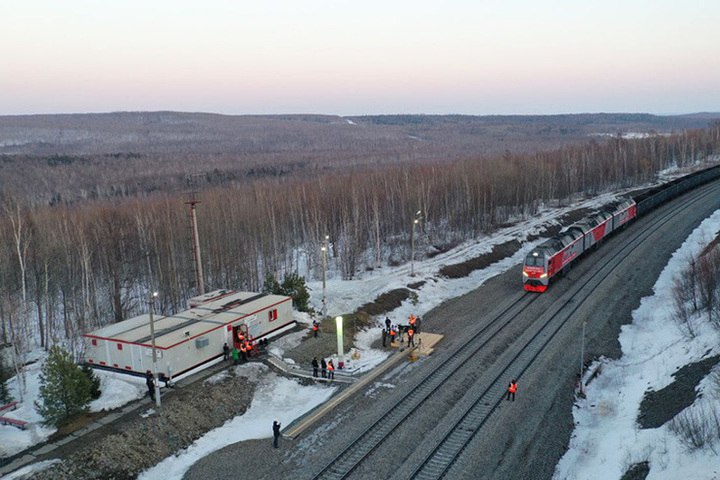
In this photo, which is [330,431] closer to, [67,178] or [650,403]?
[650,403]

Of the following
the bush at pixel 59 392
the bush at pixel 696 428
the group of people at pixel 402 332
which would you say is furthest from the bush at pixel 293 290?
the bush at pixel 696 428

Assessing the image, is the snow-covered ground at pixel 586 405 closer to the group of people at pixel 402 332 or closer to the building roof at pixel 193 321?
the group of people at pixel 402 332

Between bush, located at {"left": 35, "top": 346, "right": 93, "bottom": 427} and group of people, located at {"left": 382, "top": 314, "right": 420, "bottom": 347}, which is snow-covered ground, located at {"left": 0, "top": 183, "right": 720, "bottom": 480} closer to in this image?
bush, located at {"left": 35, "top": 346, "right": 93, "bottom": 427}

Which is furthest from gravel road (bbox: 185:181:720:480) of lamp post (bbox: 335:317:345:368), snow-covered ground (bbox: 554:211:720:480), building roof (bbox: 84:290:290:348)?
building roof (bbox: 84:290:290:348)

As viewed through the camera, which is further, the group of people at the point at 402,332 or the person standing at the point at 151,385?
the group of people at the point at 402,332

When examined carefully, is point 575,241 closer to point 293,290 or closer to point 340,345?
point 293,290

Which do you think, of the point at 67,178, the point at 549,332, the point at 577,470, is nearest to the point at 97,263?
the point at 549,332

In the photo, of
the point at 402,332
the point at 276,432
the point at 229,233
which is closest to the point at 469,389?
the point at 402,332

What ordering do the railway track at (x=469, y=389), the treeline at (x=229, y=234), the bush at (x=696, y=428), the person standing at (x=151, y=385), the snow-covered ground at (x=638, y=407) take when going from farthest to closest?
the treeline at (x=229, y=234) < the person standing at (x=151, y=385) < the railway track at (x=469, y=389) < the snow-covered ground at (x=638, y=407) < the bush at (x=696, y=428)
